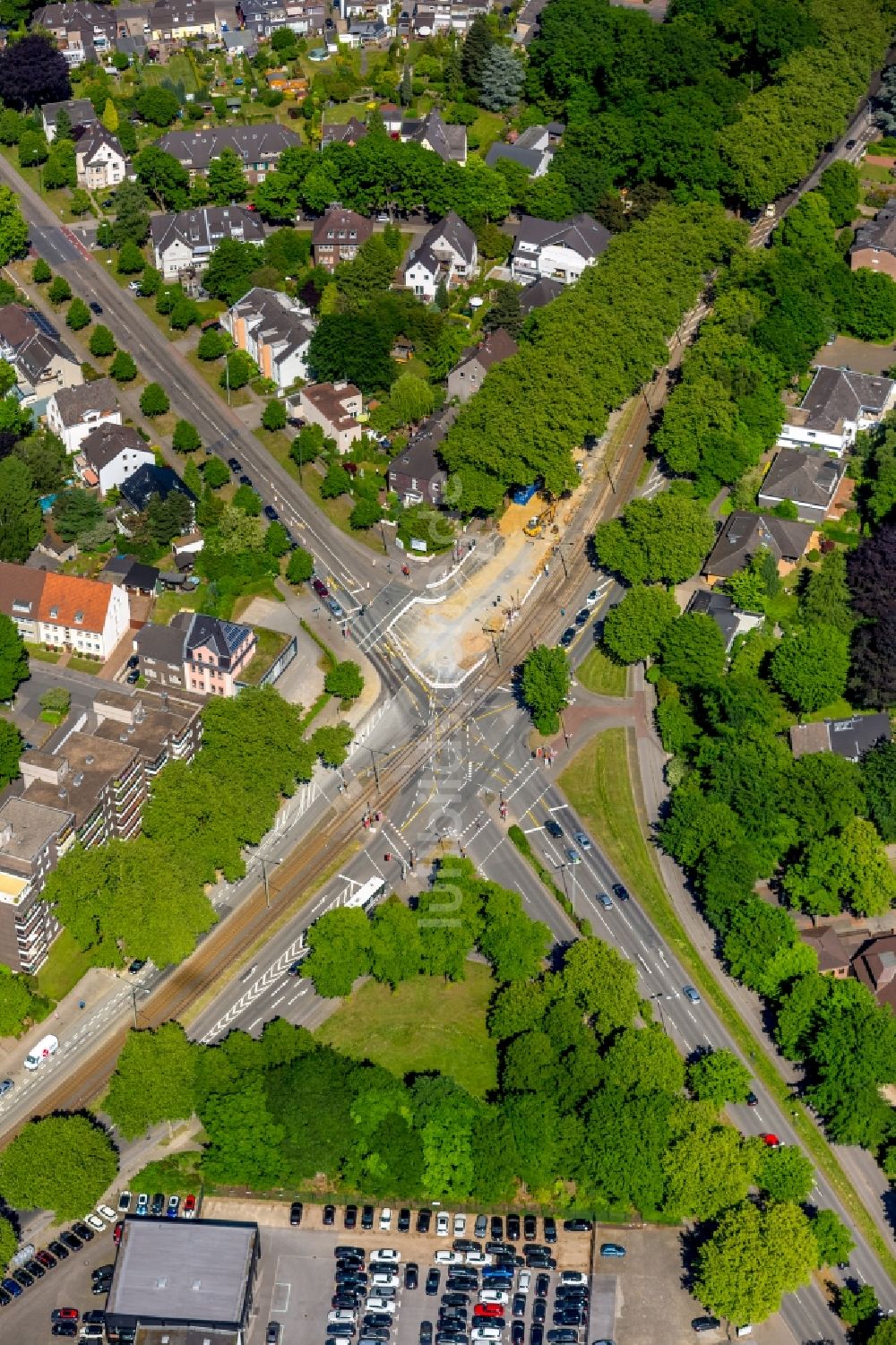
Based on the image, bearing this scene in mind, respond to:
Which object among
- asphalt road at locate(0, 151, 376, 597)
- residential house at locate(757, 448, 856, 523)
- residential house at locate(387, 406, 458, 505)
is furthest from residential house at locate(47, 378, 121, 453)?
residential house at locate(757, 448, 856, 523)

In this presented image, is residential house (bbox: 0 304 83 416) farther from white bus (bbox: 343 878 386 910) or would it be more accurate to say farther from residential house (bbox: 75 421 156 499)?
white bus (bbox: 343 878 386 910)

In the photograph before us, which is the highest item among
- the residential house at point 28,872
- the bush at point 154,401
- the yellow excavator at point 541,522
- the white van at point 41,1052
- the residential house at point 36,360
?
the residential house at point 36,360

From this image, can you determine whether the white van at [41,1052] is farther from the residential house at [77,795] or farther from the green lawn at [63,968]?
the residential house at [77,795]

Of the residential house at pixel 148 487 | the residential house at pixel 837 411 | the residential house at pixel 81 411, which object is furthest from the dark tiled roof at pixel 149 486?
the residential house at pixel 837 411

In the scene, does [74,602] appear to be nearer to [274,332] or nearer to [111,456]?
[111,456]

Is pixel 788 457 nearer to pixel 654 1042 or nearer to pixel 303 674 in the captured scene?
pixel 303 674
